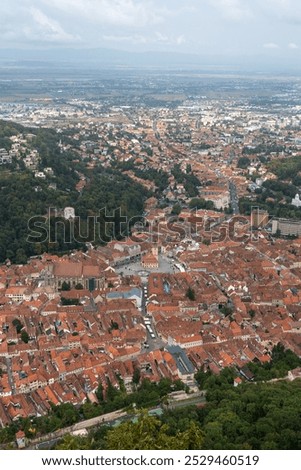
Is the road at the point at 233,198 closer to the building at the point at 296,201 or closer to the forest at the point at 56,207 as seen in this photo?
the building at the point at 296,201

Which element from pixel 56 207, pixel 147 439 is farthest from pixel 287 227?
pixel 147 439

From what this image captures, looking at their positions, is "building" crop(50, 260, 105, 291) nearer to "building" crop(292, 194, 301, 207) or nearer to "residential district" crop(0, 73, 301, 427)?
"residential district" crop(0, 73, 301, 427)

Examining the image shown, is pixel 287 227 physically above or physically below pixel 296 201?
below

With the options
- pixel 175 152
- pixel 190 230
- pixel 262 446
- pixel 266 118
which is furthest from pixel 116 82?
pixel 262 446

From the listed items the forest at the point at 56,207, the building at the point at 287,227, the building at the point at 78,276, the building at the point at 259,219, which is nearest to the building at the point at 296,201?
the building at the point at 259,219

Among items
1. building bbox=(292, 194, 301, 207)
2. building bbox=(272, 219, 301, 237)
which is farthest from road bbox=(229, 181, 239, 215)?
building bbox=(272, 219, 301, 237)

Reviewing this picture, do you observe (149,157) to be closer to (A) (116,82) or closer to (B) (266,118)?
(B) (266,118)

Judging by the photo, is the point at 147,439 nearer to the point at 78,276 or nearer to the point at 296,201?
the point at 78,276

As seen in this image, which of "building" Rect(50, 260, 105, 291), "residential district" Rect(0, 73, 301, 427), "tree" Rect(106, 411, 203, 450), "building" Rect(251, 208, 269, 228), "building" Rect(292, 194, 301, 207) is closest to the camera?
"tree" Rect(106, 411, 203, 450)
